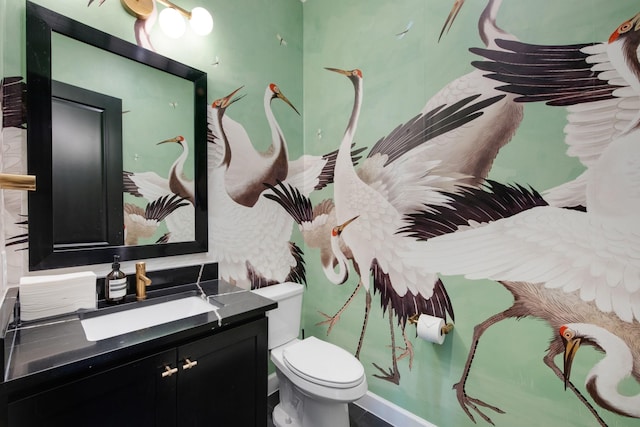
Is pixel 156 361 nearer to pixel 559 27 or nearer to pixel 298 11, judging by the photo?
pixel 559 27

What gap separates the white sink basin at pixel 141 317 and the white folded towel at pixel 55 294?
0.27ft

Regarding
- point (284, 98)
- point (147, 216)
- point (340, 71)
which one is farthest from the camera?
point (284, 98)

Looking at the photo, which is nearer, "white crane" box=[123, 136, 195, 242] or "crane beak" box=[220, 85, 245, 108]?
"white crane" box=[123, 136, 195, 242]

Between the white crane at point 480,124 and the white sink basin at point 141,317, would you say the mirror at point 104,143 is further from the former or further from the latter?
the white crane at point 480,124

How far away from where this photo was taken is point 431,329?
4.79 ft

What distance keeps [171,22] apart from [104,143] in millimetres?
682

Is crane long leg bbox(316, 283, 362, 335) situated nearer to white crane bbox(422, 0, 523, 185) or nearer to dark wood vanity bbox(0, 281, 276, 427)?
dark wood vanity bbox(0, 281, 276, 427)

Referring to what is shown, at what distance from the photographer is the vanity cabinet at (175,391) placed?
81 cm

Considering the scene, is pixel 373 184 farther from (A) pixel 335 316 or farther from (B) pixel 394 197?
(A) pixel 335 316

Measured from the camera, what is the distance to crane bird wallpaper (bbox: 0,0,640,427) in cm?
111

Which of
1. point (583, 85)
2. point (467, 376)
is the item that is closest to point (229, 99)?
point (583, 85)

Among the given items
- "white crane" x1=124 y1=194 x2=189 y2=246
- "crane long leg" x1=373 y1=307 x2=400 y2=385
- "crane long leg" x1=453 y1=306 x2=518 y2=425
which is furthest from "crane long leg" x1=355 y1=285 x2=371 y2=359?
"white crane" x1=124 y1=194 x2=189 y2=246

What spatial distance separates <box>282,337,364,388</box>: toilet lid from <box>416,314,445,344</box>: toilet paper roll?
1.18 ft

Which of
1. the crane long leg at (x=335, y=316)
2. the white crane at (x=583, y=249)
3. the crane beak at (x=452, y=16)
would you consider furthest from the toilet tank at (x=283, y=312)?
the crane beak at (x=452, y=16)
